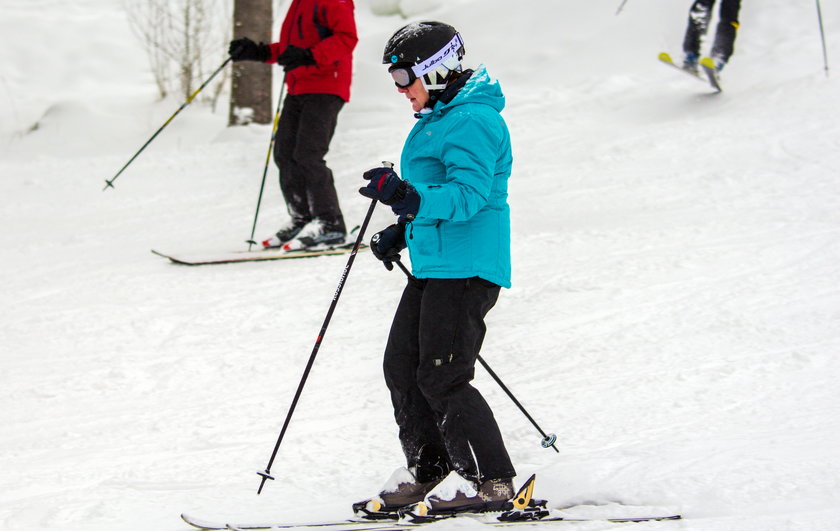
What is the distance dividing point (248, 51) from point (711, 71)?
4959mm

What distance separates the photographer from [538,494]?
9.92 ft

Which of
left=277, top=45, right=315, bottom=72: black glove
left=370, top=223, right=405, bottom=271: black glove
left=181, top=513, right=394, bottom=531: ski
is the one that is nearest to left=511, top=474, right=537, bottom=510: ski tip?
left=181, top=513, right=394, bottom=531: ski

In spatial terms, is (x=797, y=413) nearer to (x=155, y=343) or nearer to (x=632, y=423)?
(x=632, y=423)

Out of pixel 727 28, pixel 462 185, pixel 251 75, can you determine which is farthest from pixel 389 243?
pixel 251 75

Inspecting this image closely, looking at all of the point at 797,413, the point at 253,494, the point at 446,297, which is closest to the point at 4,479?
the point at 253,494

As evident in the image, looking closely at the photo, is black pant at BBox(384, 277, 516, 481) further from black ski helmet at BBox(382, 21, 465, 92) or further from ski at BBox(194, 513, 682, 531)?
black ski helmet at BBox(382, 21, 465, 92)

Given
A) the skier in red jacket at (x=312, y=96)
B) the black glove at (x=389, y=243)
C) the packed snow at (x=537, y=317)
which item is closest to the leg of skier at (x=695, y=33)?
the packed snow at (x=537, y=317)

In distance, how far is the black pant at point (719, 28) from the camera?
340 inches

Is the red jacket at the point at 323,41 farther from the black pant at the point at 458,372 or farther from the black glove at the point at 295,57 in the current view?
A: the black pant at the point at 458,372

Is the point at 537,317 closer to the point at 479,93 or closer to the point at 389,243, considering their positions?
the point at 389,243

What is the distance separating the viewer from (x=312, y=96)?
19.6ft

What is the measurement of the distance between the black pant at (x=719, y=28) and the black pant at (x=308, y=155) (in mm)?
4387

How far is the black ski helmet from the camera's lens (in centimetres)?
275

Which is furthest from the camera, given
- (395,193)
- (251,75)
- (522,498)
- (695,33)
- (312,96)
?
(251,75)
